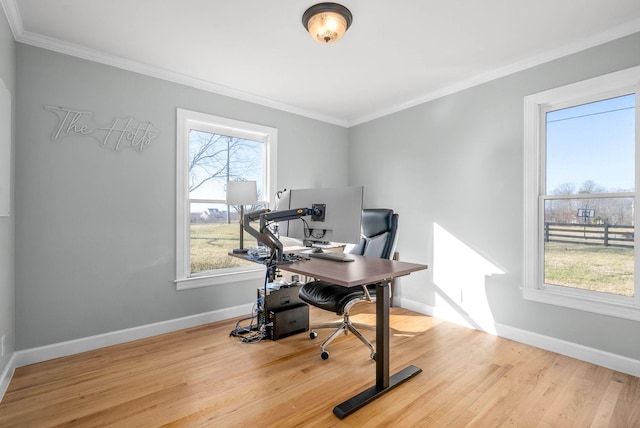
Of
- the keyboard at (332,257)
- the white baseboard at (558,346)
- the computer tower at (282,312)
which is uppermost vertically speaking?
the keyboard at (332,257)

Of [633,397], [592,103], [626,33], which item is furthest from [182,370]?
[626,33]

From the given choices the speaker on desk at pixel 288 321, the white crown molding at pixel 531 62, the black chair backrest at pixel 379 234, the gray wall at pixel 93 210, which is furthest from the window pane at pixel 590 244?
the gray wall at pixel 93 210

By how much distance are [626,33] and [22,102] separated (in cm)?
440

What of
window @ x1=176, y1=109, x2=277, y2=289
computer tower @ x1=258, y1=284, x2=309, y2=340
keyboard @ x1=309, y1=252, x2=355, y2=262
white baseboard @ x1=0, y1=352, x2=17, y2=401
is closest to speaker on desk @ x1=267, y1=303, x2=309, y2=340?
computer tower @ x1=258, y1=284, x2=309, y2=340

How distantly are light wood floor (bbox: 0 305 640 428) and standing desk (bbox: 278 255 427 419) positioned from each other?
6 cm

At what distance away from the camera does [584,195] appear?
97.0 inches

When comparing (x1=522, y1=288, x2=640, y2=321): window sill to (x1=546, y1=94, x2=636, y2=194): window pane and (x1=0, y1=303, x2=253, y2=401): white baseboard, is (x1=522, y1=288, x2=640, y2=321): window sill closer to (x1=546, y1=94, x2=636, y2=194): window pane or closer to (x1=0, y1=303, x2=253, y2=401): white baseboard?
(x1=546, y1=94, x2=636, y2=194): window pane

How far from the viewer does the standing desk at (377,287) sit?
175cm

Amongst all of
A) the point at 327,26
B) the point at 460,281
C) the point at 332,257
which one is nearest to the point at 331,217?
the point at 332,257

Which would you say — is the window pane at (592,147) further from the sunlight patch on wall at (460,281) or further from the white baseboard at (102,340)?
the white baseboard at (102,340)

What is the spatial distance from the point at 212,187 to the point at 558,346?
3462 mm

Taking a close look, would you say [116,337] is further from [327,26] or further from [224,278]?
[327,26]

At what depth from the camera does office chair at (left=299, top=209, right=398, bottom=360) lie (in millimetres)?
2377

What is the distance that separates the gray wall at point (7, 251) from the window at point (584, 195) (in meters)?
3.87
